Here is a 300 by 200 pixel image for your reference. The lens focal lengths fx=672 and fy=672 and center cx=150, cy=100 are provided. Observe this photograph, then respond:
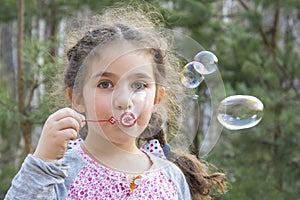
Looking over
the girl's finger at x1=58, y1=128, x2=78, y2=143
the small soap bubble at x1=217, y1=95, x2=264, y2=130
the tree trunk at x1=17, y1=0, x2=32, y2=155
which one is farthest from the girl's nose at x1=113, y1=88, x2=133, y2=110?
the tree trunk at x1=17, y1=0, x2=32, y2=155

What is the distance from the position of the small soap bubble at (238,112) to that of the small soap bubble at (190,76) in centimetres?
13

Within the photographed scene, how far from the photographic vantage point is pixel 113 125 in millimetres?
1393

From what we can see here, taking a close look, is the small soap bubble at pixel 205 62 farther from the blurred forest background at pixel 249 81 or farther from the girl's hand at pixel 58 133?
the blurred forest background at pixel 249 81

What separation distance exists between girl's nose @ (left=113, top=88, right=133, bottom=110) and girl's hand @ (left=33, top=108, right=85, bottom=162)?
0.08 m

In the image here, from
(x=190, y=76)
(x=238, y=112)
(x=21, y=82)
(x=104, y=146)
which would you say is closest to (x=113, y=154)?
(x=104, y=146)

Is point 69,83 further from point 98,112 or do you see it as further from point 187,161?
point 187,161

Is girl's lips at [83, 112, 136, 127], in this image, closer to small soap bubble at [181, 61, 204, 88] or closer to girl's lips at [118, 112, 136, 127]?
girl's lips at [118, 112, 136, 127]

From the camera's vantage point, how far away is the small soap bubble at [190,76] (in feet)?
5.48

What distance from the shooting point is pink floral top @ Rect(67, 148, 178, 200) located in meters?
1.46

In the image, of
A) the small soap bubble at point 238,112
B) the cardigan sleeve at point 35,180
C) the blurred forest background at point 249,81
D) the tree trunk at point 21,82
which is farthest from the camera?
the blurred forest background at point 249,81

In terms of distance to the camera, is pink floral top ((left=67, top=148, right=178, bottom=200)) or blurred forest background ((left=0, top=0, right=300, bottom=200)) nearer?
pink floral top ((left=67, top=148, right=178, bottom=200))

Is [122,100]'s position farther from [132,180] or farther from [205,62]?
[205,62]

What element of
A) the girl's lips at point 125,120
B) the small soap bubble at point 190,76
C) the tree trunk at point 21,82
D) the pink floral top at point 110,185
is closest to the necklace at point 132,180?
the pink floral top at point 110,185

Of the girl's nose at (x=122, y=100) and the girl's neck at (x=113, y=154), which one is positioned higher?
the girl's nose at (x=122, y=100)
